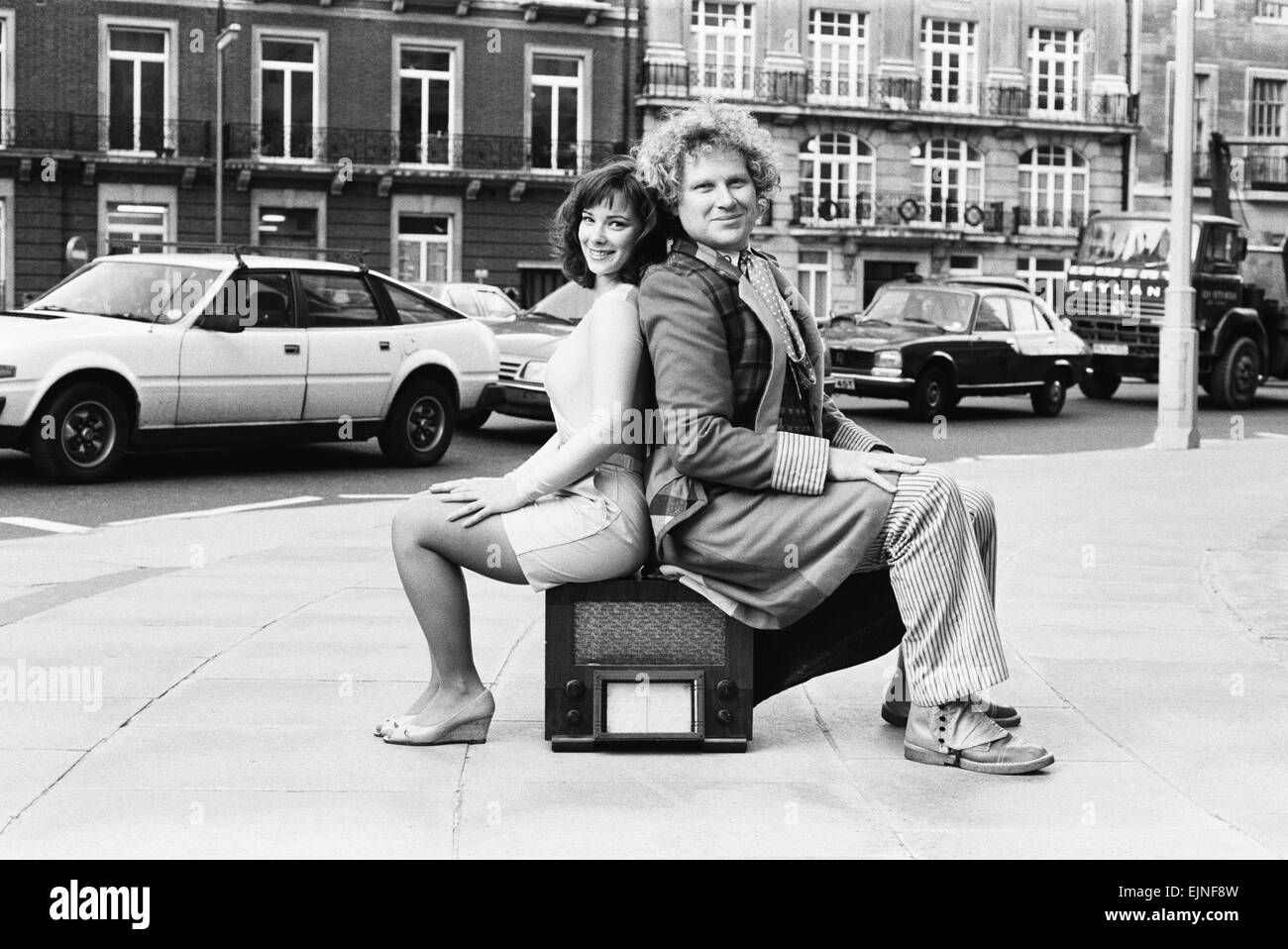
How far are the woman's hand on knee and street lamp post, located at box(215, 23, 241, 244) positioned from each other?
112 ft

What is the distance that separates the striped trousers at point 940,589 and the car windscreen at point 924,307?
17656 mm

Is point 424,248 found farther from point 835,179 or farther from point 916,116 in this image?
point 916,116

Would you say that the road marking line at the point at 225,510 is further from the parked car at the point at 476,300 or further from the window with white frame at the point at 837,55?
the window with white frame at the point at 837,55

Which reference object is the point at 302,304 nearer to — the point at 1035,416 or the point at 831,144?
the point at 1035,416

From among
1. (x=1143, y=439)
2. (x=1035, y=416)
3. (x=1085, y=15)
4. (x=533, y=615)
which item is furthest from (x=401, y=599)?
(x=1085, y=15)

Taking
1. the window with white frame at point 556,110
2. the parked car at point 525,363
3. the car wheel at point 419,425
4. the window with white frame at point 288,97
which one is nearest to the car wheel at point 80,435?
the car wheel at point 419,425

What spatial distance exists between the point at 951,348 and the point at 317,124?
23443 millimetres

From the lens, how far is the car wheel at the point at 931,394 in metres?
21.6

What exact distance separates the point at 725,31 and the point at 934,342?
26.1m

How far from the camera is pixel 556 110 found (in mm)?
44188

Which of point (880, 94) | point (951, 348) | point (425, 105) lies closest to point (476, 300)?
point (951, 348)

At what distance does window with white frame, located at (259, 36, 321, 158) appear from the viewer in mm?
41281

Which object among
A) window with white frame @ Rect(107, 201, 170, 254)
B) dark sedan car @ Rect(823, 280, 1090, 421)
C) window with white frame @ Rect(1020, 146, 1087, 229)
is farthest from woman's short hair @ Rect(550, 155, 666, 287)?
window with white frame @ Rect(1020, 146, 1087, 229)

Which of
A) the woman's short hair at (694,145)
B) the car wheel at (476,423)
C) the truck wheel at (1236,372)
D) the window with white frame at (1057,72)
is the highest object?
the window with white frame at (1057,72)
